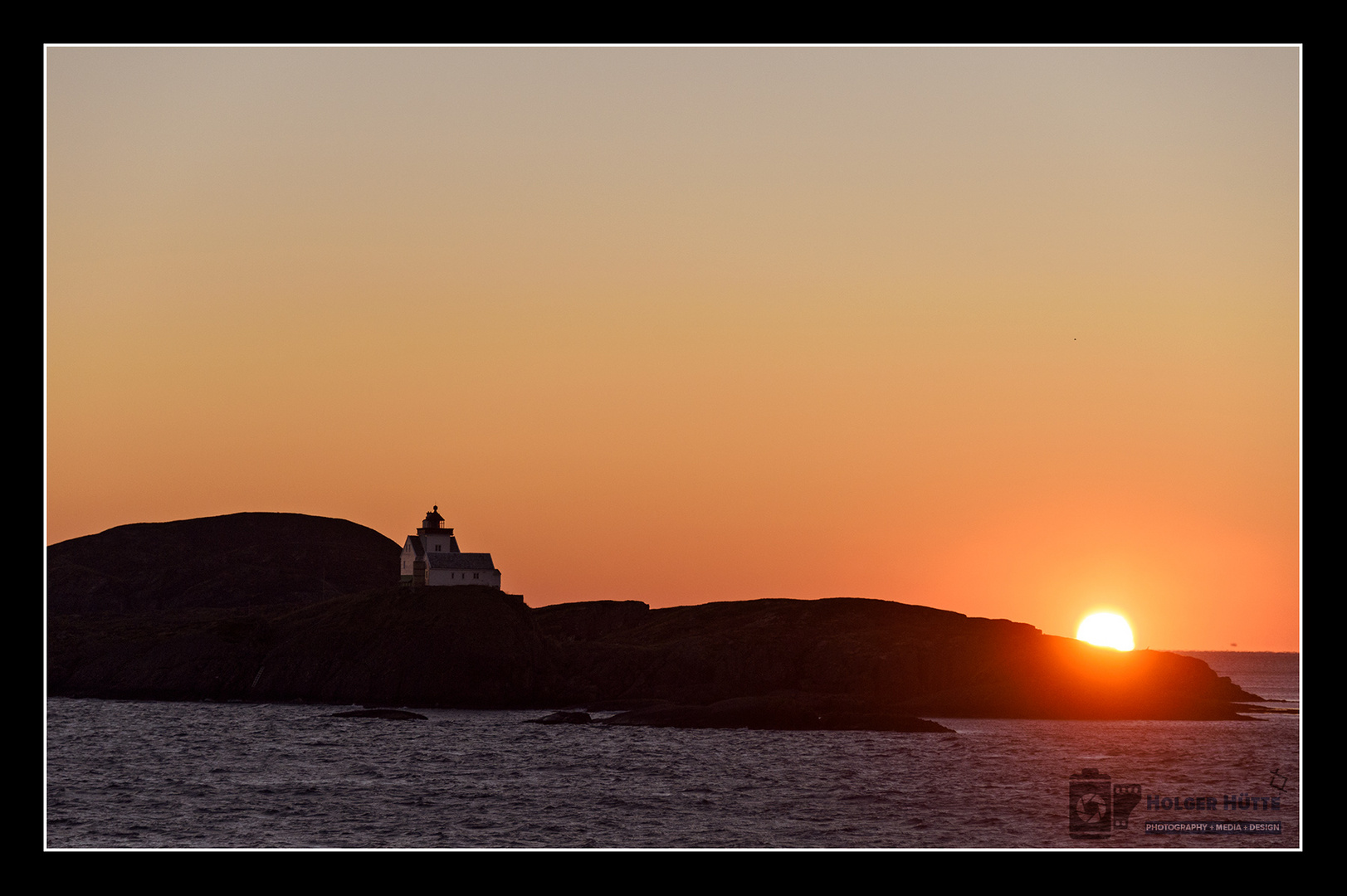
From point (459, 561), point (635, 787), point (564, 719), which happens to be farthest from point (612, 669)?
point (635, 787)

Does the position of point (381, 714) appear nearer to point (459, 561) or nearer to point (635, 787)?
point (459, 561)

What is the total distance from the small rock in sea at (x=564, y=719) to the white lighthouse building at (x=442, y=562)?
3135 centimetres

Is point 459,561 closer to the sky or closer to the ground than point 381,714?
closer to the sky

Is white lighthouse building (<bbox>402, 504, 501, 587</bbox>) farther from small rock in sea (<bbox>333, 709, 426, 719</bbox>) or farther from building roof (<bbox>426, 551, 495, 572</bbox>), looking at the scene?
small rock in sea (<bbox>333, 709, 426, 719</bbox>)

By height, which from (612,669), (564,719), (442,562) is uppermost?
(442,562)

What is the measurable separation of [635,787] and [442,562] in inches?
3063

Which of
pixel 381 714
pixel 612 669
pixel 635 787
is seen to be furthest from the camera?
pixel 612 669

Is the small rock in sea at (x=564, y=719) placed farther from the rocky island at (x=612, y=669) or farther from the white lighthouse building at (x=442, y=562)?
the white lighthouse building at (x=442, y=562)

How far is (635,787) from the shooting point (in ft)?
246

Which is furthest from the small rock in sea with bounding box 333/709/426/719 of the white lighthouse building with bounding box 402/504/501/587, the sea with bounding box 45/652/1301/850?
the white lighthouse building with bounding box 402/504/501/587
